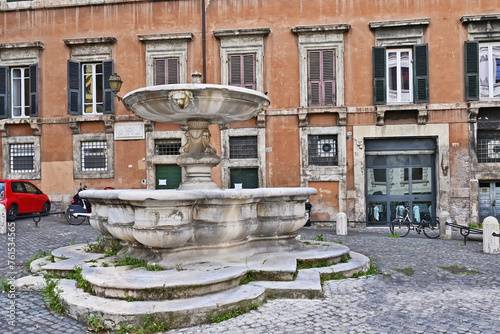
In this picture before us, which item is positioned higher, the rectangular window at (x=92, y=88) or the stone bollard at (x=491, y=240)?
the rectangular window at (x=92, y=88)

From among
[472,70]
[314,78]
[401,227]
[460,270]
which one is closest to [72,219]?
[314,78]

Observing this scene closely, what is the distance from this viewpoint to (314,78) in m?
14.8

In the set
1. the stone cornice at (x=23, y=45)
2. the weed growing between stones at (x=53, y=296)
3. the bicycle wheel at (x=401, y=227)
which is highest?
the stone cornice at (x=23, y=45)

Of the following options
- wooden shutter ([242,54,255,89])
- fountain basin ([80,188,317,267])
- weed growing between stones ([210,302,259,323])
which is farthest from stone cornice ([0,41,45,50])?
weed growing between stones ([210,302,259,323])

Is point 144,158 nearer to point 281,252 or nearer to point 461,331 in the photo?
point 281,252

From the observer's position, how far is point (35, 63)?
15.9 metres

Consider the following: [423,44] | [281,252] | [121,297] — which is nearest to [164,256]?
[121,297]

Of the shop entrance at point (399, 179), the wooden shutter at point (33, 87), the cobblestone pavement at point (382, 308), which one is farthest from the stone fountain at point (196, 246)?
the wooden shutter at point (33, 87)

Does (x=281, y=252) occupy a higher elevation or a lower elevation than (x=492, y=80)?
lower

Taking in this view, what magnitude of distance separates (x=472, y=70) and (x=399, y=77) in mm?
2216

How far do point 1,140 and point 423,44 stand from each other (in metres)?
15.2

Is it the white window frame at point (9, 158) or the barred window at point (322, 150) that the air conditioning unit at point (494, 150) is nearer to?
the barred window at point (322, 150)

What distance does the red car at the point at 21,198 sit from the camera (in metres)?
13.2

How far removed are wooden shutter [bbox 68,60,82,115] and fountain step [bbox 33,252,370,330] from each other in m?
12.0
